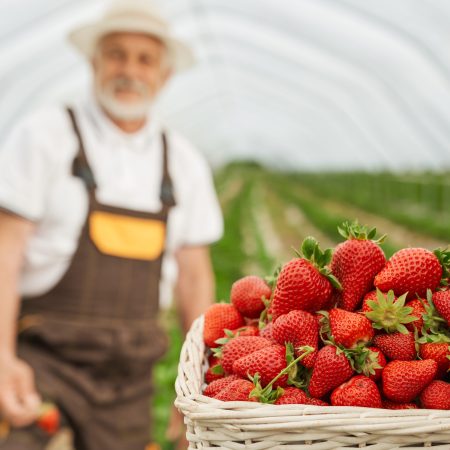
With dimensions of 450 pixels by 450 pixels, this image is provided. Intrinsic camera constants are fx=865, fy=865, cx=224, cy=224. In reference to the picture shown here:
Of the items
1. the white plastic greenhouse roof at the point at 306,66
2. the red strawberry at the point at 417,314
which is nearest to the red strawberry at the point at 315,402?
the red strawberry at the point at 417,314

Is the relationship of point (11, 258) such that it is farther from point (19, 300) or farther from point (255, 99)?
point (255, 99)

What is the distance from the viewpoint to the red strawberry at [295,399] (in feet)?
4.68

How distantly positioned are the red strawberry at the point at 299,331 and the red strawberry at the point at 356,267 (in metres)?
0.10

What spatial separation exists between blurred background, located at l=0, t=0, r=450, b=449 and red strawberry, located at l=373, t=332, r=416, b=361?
3.00 metres

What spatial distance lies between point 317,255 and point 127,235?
5.98ft

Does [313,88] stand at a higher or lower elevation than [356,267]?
higher

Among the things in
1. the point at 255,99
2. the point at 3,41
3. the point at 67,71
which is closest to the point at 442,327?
the point at 3,41

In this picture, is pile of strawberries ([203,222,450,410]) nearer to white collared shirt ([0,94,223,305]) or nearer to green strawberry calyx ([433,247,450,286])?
green strawberry calyx ([433,247,450,286])

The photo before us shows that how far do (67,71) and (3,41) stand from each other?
3819mm

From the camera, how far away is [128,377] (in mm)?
3475

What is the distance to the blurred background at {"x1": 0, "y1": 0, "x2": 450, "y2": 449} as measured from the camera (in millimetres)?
10164

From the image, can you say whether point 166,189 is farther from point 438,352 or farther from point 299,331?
point 438,352

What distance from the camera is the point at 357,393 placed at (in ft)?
4.58

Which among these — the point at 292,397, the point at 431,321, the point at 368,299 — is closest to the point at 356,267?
the point at 368,299
